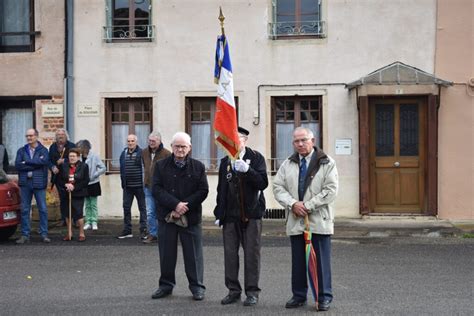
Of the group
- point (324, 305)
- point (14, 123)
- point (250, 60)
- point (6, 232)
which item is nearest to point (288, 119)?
point (250, 60)

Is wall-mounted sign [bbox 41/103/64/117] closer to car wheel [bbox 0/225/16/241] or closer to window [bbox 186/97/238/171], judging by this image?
window [bbox 186/97/238/171]

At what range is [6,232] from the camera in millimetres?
13000

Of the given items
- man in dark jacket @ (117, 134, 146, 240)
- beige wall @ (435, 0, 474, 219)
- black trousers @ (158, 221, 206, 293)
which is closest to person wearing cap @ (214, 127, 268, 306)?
black trousers @ (158, 221, 206, 293)

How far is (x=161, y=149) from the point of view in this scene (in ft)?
41.9

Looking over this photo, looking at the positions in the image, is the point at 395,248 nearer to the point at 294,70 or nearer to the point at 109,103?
the point at 294,70

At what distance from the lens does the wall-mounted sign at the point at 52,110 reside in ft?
52.9

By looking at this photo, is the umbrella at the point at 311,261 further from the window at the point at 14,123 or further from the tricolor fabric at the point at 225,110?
the window at the point at 14,123

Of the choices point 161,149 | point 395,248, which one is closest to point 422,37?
point 395,248

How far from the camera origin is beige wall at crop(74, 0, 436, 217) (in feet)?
50.7

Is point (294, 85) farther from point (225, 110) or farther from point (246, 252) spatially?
point (246, 252)

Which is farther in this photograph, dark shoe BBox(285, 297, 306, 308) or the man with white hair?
the man with white hair

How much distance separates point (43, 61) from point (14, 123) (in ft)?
5.01

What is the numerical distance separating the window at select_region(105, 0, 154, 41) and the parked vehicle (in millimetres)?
4440

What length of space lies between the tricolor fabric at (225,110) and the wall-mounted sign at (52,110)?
8302mm
